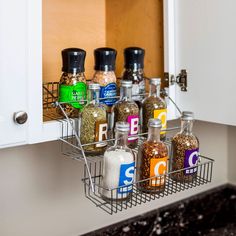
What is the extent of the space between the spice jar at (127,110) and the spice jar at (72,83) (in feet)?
0.30

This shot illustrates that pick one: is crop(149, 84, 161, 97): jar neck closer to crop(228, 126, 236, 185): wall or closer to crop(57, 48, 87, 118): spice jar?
crop(57, 48, 87, 118): spice jar

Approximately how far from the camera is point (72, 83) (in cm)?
99

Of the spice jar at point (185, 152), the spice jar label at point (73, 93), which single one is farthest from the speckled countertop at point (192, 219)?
the spice jar label at point (73, 93)

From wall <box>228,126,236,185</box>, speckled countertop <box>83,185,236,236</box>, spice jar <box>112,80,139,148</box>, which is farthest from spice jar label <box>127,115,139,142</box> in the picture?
wall <box>228,126,236,185</box>

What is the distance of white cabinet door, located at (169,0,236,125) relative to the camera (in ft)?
3.44

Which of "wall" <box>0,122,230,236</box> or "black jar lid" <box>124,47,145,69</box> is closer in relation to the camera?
"black jar lid" <box>124,47,145,69</box>

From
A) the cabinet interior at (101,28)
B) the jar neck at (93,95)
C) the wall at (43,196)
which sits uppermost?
the cabinet interior at (101,28)

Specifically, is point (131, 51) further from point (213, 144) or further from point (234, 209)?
point (234, 209)

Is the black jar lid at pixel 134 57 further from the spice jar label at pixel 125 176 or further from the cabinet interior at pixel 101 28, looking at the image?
the spice jar label at pixel 125 176

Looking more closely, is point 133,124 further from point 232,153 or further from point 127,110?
point 232,153

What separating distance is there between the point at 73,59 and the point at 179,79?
337 millimetres

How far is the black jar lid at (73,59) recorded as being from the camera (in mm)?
974

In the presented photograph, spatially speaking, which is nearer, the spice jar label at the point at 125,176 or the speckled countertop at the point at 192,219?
the spice jar label at the point at 125,176

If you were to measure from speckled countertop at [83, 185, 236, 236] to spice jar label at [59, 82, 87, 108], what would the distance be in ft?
2.04
